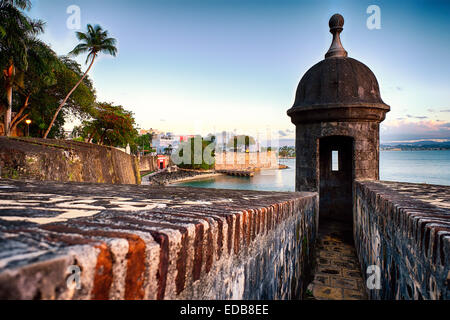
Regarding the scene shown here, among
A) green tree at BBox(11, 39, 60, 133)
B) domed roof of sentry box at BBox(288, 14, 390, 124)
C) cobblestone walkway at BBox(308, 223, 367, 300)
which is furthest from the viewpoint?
green tree at BBox(11, 39, 60, 133)

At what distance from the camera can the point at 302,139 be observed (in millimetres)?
7766

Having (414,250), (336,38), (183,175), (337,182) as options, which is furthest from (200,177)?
(414,250)

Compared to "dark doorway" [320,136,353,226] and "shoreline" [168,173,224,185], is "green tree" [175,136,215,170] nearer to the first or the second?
"shoreline" [168,173,224,185]

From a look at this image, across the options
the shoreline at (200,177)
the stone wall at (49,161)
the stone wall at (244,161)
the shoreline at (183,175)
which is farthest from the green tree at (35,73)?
the stone wall at (244,161)

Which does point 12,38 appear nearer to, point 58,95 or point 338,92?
point 58,95

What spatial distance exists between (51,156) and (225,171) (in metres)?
70.4

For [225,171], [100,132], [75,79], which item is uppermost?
[75,79]

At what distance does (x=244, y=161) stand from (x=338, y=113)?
7586 cm

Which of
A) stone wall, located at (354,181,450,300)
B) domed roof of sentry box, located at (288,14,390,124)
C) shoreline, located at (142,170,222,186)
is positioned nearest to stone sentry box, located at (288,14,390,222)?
domed roof of sentry box, located at (288,14,390,124)

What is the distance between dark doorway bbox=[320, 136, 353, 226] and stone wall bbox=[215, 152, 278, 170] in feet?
226

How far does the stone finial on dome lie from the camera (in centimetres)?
812

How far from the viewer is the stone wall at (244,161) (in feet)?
260

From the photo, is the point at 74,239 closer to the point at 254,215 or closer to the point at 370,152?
the point at 254,215

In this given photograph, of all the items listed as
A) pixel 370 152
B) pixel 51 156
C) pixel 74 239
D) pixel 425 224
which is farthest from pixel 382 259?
pixel 51 156
